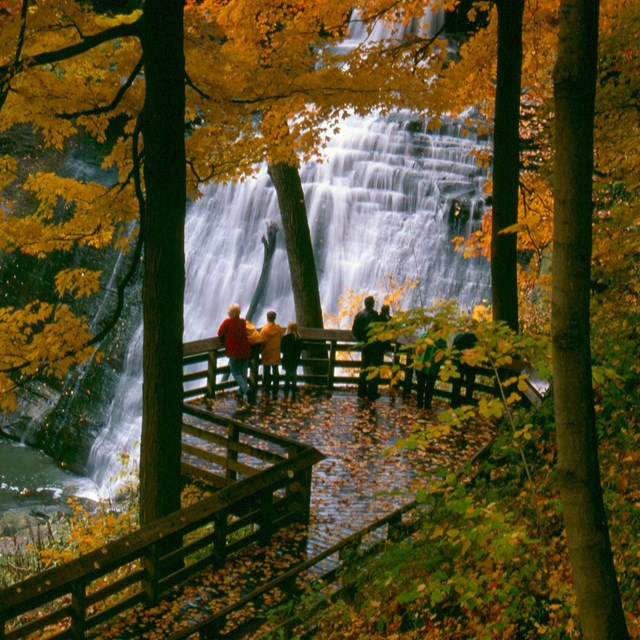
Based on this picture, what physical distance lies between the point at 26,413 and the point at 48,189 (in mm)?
15744

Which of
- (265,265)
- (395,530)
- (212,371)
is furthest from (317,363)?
(265,265)

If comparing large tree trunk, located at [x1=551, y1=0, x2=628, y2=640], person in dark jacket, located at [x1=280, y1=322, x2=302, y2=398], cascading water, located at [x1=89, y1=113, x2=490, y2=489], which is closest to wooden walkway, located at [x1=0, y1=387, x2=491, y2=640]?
person in dark jacket, located at [x1=280, y1=322, x2=302, y2=398]

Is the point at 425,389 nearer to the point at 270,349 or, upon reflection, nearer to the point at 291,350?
the point at 291,350

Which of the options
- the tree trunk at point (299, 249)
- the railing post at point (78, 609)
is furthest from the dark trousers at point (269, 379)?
the railing post at point (78, 609)

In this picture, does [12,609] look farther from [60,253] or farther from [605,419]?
[60,253]

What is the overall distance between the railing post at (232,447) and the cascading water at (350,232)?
10376 millimetres

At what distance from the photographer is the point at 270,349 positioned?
13.6 m

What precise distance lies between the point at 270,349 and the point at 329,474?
10.7ft

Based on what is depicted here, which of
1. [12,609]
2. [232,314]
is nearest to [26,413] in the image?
[232,314]

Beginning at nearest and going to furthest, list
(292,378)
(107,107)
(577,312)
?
1. (577,312)
2. (107,107)
3. (292,378)

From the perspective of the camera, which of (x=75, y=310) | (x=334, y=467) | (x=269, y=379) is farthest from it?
(x=75, y=310)

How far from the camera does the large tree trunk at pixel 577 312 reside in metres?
3.75

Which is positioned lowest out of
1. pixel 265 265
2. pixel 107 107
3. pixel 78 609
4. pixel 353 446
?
pixel 78 609

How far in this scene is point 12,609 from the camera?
6.39 meters
